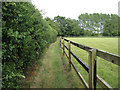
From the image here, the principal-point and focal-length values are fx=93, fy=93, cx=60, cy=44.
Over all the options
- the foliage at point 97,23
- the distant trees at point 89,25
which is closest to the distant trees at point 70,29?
the distant trees at point 89,25

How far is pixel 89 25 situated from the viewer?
246 ft

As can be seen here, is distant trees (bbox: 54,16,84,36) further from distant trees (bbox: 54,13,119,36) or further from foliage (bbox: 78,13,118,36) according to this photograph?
foliage (bbox: 78,13,118,36)

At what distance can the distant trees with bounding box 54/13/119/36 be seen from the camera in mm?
66250

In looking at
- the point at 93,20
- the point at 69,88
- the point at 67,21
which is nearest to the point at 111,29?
the point at 93,20

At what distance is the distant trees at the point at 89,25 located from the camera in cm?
6625

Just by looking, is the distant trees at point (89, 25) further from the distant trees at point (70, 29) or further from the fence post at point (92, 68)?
the fence post at point (92, 68)

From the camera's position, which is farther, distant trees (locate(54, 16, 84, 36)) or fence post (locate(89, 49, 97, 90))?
distant trees (locate(54, 16, 84, 36))

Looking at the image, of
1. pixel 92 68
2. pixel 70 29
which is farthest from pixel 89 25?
pixel 92 68

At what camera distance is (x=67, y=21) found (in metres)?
68.8

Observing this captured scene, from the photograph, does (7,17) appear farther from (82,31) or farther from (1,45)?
(82,31)

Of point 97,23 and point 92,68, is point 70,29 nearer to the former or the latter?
point 97,23

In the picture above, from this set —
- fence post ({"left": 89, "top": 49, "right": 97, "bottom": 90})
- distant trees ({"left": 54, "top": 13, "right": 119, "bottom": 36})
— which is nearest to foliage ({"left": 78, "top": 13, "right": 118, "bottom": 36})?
distant trees ({"left": 54, "top": 13, "right": 119, "bottom": 36})

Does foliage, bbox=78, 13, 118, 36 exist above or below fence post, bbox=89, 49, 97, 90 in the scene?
above

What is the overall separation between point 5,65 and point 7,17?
1212 mm
